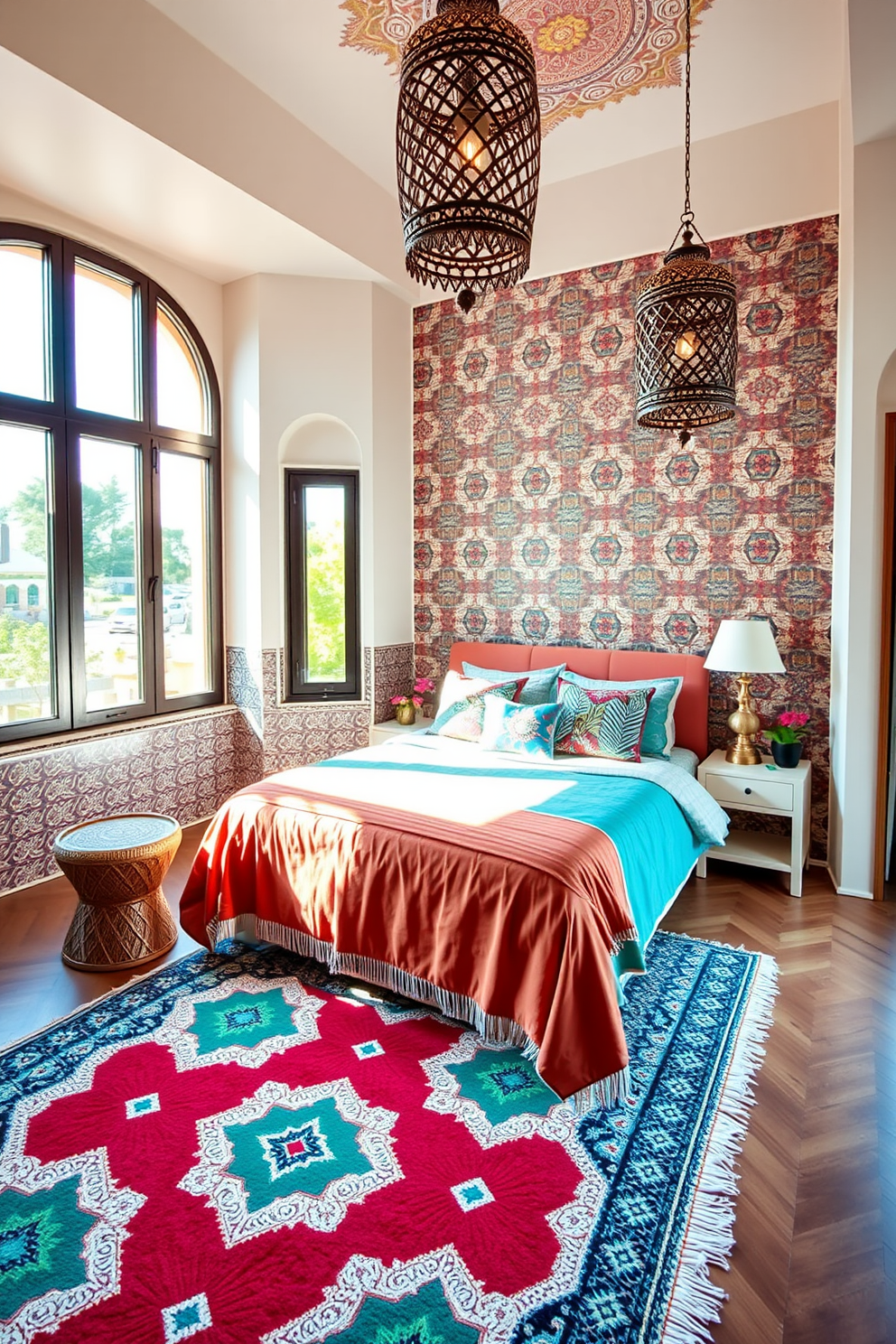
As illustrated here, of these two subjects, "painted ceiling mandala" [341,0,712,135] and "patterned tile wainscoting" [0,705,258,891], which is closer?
"painted ceiling mandala" [341,0,712,135]

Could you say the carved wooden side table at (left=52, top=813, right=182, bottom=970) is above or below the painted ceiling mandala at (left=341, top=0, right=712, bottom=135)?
below

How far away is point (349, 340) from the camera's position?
4957 millimetres

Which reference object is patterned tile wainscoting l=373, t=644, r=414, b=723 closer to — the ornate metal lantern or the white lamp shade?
the white lamp shade

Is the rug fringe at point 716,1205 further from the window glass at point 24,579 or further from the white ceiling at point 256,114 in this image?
the window glass at point 24,579

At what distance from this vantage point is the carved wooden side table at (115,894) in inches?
117

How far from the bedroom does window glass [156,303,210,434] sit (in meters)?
0.16

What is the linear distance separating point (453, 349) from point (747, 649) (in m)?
2.90

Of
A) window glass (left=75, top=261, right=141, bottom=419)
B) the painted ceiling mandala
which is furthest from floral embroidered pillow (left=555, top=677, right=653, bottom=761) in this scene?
window glass (left=75, top=261, right=141, bottom=419)

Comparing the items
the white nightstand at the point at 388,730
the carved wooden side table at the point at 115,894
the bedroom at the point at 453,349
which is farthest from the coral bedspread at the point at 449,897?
the white nightstand at the point at 388,730

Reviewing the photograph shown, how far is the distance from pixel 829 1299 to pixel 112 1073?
2.02 meters

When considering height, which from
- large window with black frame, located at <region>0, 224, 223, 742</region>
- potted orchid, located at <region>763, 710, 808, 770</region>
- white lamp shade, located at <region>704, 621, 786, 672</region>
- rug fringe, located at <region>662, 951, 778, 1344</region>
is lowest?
rug fringe, located at <region>662, 951, 778, 1344</region>

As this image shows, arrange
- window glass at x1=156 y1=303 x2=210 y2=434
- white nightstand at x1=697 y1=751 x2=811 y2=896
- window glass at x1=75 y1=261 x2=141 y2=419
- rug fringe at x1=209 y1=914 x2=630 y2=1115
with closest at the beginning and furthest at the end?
1. rug fringe at x1=209 y1=914 x2=630 y2=1115
2. white nightstand at x1=697 y1=751 x2=811 y2=896
3. window glass at x1=75 y1=261 x2=141 y2=419
4. window glass at x1=156 y1=303 x2=210 y2=434

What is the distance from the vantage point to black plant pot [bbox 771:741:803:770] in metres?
3.83

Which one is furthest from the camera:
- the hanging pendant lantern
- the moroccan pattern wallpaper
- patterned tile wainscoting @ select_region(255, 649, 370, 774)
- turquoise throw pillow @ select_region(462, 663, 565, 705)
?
patterned tile wainscoting @ select_region(255, 649, 370, 774)
